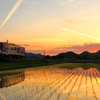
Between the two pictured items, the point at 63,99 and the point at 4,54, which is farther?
the point at 4,54

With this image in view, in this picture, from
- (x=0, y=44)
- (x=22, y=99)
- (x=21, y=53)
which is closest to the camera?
(x=22, y=99)

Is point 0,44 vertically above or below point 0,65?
above

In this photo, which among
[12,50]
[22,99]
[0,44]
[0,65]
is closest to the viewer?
[22,99]

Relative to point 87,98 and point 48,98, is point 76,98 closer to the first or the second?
point 87,98

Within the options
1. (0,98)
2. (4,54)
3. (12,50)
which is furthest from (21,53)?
(0,98)

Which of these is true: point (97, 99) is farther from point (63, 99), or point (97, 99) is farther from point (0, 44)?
point (0, 44)

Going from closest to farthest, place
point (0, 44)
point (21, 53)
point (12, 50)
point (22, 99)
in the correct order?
point (22, 99) < point (0, 44) < point (12, 50) < point (21, 53)

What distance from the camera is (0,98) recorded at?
9.45 m

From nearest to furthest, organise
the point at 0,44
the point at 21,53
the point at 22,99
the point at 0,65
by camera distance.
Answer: the point at 22,99 → the point at 0,65 → the point at 0,44 → the point at 21,53

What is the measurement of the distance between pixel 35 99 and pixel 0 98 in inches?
75.1

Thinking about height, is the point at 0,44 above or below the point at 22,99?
above

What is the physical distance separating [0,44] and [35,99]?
35.4 m

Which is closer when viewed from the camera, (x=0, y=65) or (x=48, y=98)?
(x=48, y=98)

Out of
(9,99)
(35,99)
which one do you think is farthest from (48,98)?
(9,99)
